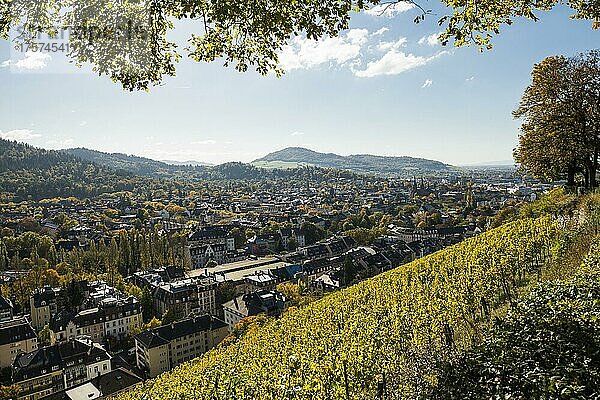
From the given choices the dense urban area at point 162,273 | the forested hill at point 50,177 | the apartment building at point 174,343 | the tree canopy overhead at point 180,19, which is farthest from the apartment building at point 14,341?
the forested hill at point 50,177

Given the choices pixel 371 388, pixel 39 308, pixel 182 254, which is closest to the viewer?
pixel 371 388

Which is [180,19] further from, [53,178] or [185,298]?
[53,178]

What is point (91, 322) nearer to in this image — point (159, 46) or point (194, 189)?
point (159, 46)

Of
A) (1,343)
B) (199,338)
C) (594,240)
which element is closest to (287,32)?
(594,240)

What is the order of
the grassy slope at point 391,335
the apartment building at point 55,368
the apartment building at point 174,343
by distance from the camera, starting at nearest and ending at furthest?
the grassy slope at point 391,335 → the apartment building at point 55,368 → the apartment building at point 174,343

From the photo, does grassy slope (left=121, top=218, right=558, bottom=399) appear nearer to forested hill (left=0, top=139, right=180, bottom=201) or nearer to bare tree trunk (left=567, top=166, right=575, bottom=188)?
bare tree trunk (left=567, top=166, right=575, bottom=188)

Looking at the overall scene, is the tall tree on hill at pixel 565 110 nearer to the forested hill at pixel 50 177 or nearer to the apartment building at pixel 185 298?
the apartment building at pixel 185 298
